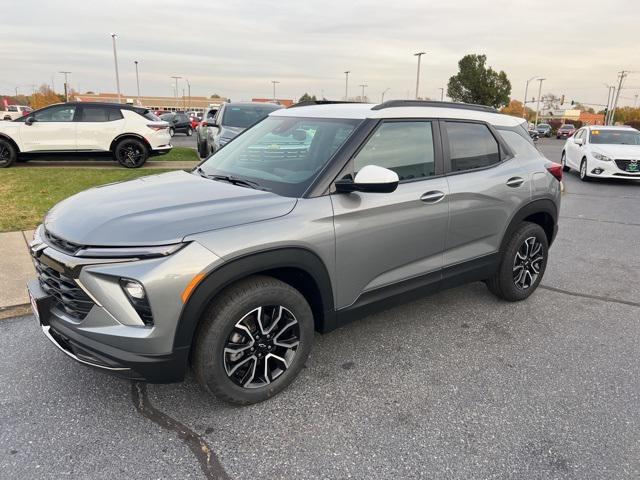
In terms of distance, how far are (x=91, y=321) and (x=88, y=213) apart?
65 centimetres

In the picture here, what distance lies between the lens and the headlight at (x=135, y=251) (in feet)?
7.45

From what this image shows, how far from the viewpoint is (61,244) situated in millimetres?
2514

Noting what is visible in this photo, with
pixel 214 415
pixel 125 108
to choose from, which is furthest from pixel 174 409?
pixel 125 108

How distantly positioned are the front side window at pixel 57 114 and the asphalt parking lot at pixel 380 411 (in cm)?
842

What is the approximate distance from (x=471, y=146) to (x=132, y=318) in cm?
283

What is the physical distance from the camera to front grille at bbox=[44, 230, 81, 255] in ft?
7.91

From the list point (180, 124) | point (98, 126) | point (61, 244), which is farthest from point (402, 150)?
point (180, 124)

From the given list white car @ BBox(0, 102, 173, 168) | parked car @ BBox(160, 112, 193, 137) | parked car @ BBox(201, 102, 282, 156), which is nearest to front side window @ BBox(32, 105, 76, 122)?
white car @ BBox(0, 102, 173, 168)

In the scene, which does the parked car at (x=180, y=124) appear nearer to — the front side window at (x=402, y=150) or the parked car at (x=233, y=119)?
the parked car at (x=233, y=119)

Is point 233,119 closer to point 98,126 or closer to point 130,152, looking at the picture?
point 130,152

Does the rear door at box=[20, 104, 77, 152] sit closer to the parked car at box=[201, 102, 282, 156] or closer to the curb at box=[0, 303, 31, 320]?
the parked car at box=[201, 102, 282, 156]

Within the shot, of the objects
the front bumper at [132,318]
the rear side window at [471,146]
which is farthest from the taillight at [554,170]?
the front bumper at [132,318]

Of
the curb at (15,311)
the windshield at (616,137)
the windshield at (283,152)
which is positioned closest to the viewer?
the windshield at (283,152)

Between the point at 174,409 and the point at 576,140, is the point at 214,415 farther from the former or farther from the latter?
the point at 576,140
